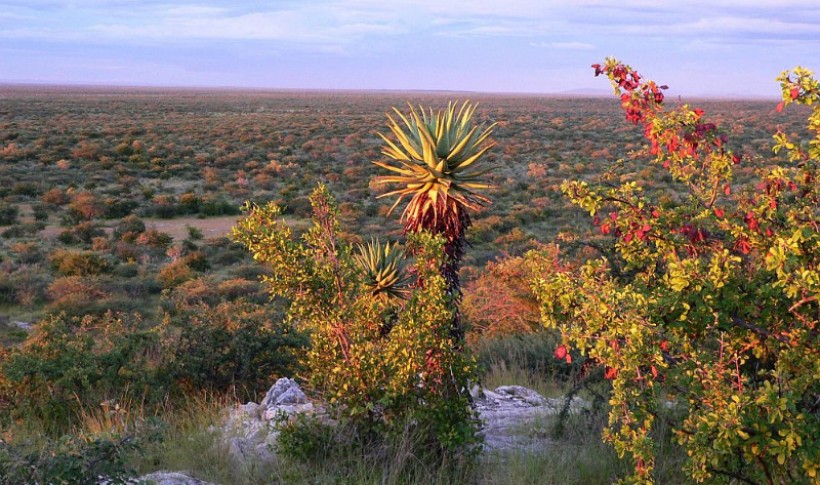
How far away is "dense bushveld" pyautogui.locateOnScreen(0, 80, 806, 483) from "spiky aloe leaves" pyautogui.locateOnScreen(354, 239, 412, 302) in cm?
75

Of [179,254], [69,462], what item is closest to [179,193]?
[179,254]

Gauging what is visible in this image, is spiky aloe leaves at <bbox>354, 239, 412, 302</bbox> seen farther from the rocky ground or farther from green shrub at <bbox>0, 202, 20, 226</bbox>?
green shrub at <bbox>0, 202, 20, 226</bbox>

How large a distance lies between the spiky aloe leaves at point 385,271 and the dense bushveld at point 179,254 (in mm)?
747

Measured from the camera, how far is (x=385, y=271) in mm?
6727

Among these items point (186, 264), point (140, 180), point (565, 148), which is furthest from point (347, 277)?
point (565, 148)

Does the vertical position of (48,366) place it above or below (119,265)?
above

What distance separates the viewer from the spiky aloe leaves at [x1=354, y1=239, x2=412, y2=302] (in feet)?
22.0

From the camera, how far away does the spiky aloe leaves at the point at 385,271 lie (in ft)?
22.0

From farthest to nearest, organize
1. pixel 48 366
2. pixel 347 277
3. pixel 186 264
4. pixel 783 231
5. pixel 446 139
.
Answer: pixel 186 264
pixel 48 366
pixel 446 139
pixel 347 277
pixel 783 231

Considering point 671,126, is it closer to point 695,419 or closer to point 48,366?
point 695,419

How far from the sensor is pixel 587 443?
18.0ft

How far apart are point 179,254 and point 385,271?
1196 centimetres

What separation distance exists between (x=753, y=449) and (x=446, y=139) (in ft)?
11.2

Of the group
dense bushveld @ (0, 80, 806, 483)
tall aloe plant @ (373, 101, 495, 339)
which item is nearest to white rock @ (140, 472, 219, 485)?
dense bushveld @ (0, 80, 806, 483)
